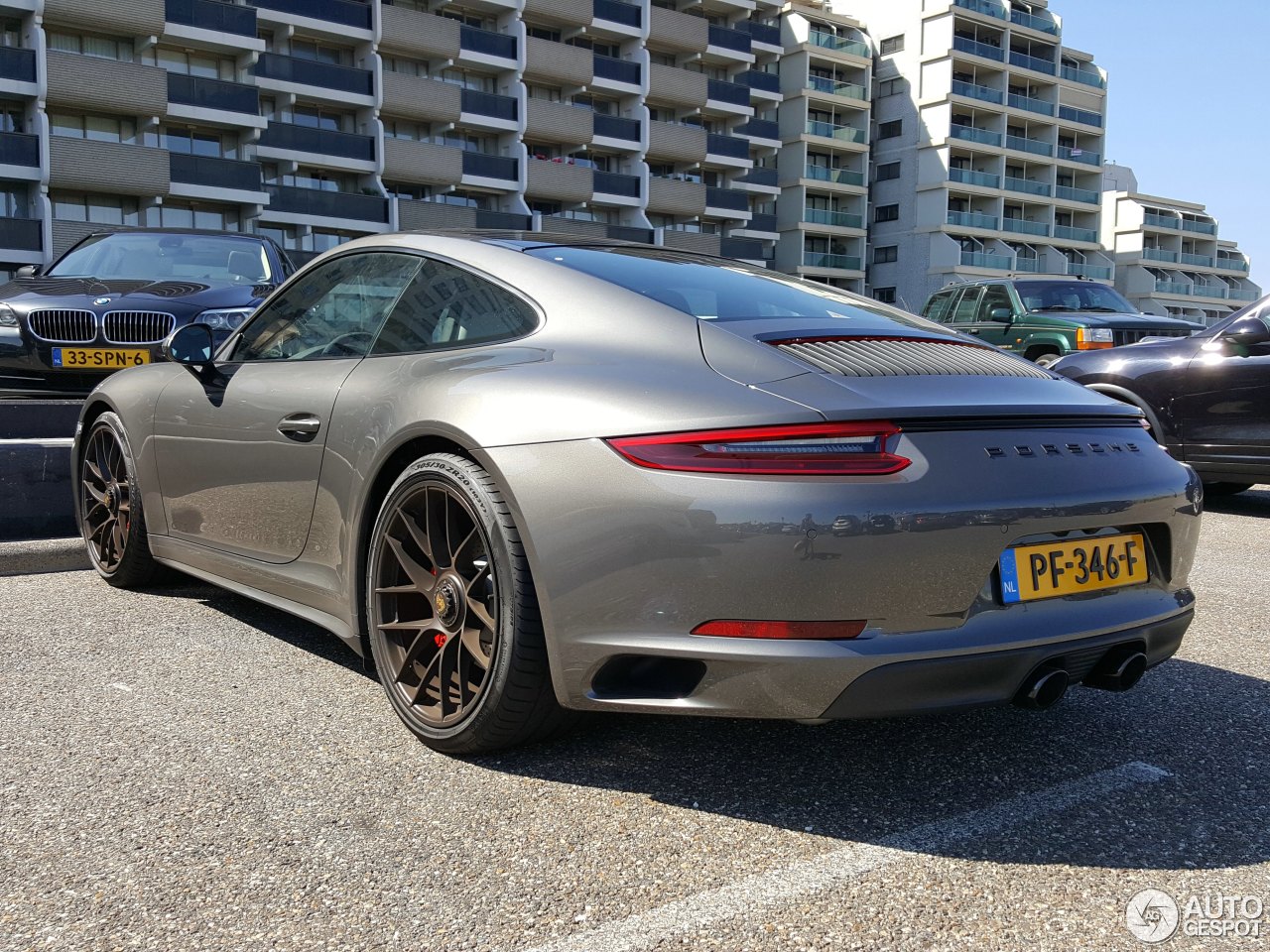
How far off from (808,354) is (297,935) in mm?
1549

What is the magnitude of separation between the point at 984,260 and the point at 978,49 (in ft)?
37.0

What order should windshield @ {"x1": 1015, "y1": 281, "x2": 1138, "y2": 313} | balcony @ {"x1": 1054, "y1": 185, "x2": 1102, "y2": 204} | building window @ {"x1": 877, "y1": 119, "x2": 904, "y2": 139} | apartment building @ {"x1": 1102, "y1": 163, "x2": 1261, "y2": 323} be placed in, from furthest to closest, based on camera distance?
apartment building @ {"x1": 1102, "y1": 163, "x2": 1261, "y2": 323} < balcony @ {"x1": 1054, "y1": 185, "x2": 1102, "y2": 204} < building window @ {"x1": 877, "y1": 119, "x2": 904, "y2": 139} < windshield @ {"x1": 1015, "y1": 281, "x2": 1138, "y2": 313}

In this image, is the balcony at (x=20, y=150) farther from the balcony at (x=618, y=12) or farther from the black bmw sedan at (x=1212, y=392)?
the black bmw sedan at (x=1212, y=392)

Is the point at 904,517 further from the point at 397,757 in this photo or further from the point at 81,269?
the point at 81,269

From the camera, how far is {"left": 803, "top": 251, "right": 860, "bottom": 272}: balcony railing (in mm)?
61000

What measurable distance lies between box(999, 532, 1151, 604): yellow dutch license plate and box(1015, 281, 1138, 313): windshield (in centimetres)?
1210

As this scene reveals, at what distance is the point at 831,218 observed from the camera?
61.8m

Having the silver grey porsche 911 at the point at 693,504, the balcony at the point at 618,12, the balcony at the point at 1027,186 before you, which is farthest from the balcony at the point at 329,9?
the silver grey porsche 911 at the point at 693,504

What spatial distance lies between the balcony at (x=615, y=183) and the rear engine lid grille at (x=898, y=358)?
149 ft

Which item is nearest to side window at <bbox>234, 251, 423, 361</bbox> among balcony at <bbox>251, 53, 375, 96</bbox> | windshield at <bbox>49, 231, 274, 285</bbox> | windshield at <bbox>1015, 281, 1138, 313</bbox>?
windshield at <bbox>49, 231, 274, 285</bbox>

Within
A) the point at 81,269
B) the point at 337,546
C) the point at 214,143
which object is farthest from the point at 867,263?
the point at 337,546

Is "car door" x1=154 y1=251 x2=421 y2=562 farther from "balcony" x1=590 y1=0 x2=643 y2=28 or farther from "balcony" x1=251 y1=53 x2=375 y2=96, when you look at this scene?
"balcony" x1=590 y1=0 x2=643 y2=28

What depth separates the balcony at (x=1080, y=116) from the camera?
68062 mm

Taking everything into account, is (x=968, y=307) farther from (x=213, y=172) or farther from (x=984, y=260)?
(x=984, y=260)
